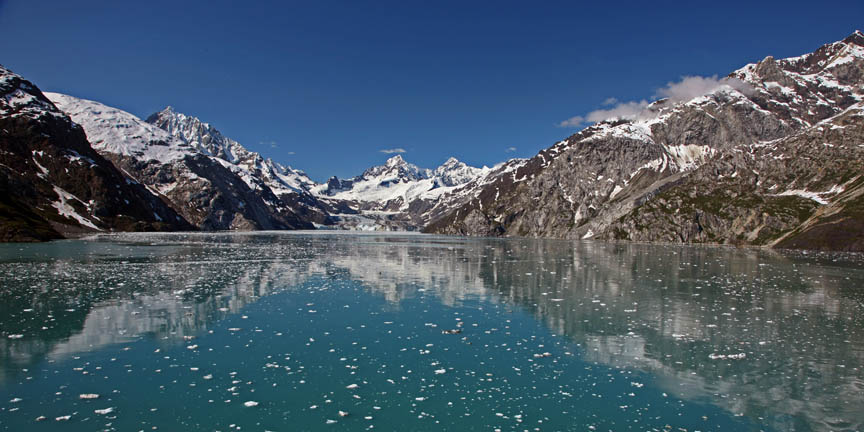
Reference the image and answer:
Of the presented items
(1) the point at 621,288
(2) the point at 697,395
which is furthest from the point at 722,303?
(2) the point at 697,395

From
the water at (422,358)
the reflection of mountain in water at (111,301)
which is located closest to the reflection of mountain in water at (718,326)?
the water at (422,358)

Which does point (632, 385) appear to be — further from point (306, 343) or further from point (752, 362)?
point (306, 343)

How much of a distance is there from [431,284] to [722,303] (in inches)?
1032

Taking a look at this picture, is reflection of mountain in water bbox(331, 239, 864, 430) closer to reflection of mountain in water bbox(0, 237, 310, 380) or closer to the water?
the water

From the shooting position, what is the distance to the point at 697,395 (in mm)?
17812

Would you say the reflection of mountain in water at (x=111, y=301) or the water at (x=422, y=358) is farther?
the reflection of mountain in water at (x=111, y=301)

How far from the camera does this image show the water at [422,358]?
1553cm

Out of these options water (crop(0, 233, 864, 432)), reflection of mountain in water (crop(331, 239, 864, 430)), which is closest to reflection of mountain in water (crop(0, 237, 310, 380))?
water (crop(0, 233, 864, 432))

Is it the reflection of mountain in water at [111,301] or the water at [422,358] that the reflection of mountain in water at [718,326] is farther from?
the reflection of mountain in water at [111,301]

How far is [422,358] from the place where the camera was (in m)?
22.2

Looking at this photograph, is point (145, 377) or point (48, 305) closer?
point (145, 377)

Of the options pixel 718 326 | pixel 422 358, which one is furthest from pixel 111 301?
pixel 718 326

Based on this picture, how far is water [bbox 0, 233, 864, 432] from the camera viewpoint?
15531mm

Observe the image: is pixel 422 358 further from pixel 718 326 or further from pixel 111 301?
pixel 111 301
